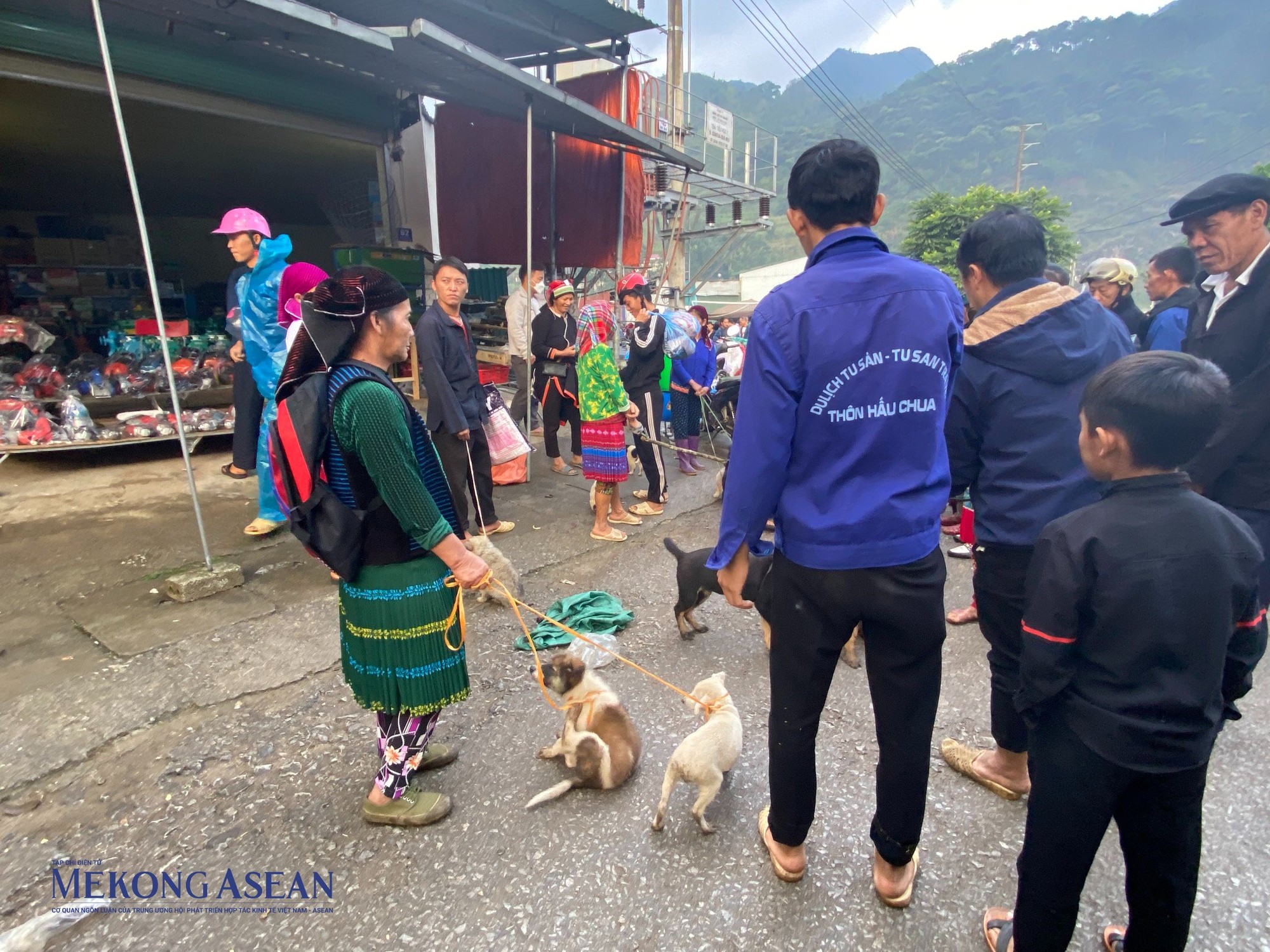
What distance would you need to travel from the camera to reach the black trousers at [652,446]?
574cm

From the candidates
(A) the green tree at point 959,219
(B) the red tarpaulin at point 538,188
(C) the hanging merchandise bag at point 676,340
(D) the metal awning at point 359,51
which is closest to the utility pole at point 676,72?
(B) the red tarpaulin at point 538,188

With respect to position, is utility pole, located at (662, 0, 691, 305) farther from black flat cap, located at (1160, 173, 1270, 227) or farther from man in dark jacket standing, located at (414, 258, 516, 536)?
black flat cap, located at (1160, 173, 1270, 227)

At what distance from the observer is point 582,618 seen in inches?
152

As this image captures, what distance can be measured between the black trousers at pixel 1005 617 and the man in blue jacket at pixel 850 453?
0.58 metres

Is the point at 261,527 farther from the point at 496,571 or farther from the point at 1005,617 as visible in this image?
the point at 1005,617

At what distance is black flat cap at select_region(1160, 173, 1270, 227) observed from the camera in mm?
2473

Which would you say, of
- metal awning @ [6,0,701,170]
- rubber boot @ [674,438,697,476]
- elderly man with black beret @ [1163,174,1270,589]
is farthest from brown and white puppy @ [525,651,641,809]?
A: rubber boot @ [674,438,697,476]

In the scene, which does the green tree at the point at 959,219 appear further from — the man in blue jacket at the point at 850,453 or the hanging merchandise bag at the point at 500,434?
the man in blue jacket at the point at 850,453

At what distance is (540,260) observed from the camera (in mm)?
10148

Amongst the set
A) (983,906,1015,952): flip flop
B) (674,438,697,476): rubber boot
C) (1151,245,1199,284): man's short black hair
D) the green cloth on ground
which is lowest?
(983,906,1015,952): flip flop

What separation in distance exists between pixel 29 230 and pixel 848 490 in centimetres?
1348

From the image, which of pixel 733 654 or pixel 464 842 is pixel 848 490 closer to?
pixel 464 842

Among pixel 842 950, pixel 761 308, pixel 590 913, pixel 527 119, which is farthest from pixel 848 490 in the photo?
pixel 527 119

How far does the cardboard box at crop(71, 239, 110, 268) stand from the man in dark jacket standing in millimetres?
9070
